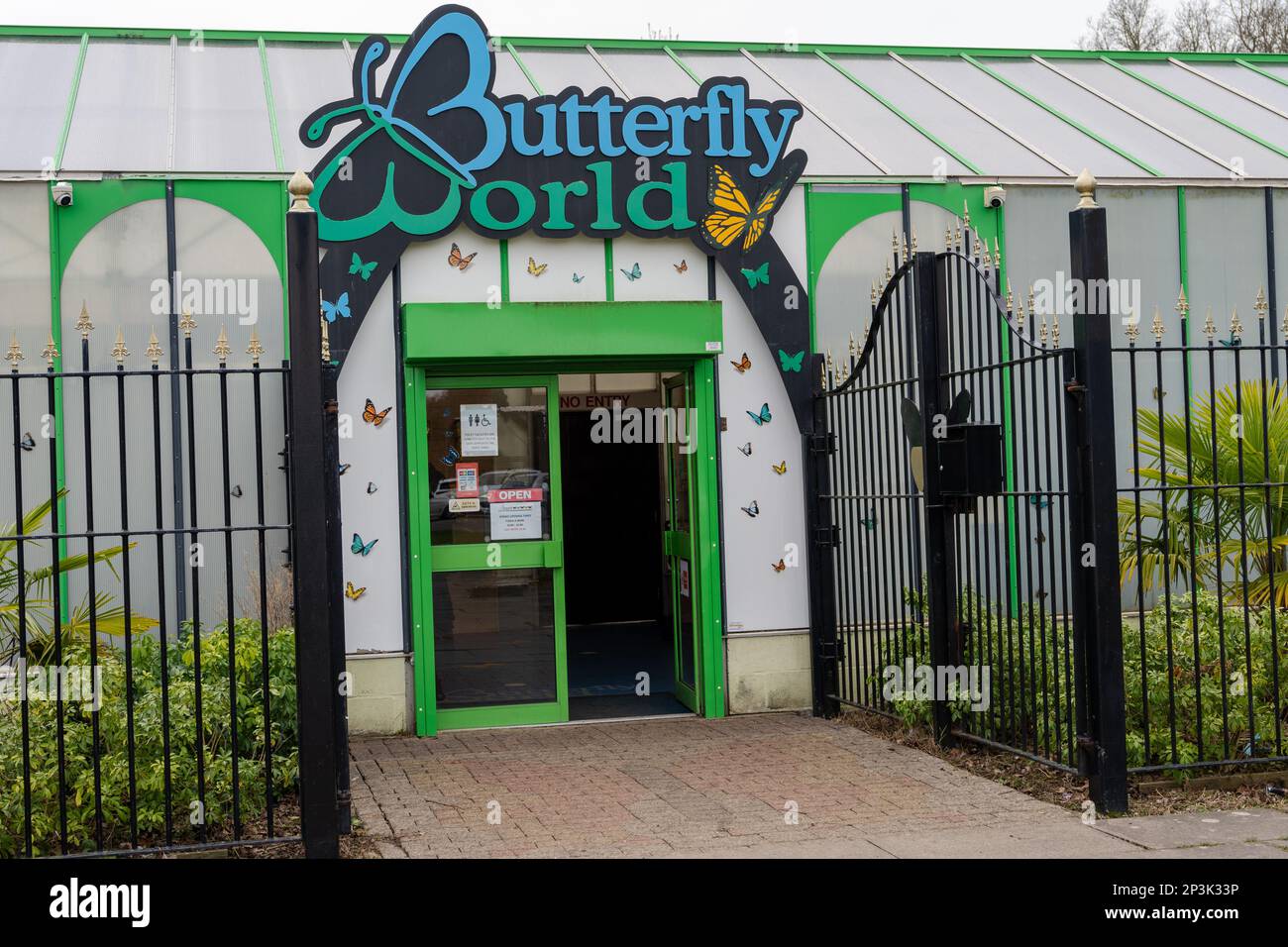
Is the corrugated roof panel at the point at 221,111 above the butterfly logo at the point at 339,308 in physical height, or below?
above

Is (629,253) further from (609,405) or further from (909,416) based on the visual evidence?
(609,405)

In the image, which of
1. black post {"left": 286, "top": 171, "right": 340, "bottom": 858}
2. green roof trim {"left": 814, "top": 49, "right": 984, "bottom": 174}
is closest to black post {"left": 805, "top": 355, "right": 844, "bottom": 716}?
green roof trim {"left": 814, "top": 49, "right": 984, "bottom": 174}

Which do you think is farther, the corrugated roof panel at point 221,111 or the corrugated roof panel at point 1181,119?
the corrugated roof panel at point 1181,119

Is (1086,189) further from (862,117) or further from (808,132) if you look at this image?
(862,117)

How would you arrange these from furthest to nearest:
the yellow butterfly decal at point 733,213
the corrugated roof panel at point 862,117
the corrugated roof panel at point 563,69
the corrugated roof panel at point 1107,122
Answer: the corrugated roof panel at point 563,69
the corrugated roof panel at point 1107,122
the corrugated roof panel at point 862,117
the yellow butterfly decal at point 733,213

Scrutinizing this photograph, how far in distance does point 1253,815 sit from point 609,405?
31.8 feet

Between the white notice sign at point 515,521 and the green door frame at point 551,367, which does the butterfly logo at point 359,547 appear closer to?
the green door frame at point 551,367

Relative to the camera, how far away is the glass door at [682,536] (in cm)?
987

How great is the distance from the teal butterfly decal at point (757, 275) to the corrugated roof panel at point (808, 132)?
1.07m

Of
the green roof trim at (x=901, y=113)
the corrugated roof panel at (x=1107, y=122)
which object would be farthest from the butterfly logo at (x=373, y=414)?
the corrugated roof panel at (x=1107, y=122)

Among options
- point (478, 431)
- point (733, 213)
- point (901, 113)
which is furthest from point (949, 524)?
point (901, 113)

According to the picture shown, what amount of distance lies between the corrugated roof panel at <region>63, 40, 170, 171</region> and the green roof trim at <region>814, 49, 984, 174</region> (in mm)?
5995

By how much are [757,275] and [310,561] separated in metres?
4.84
